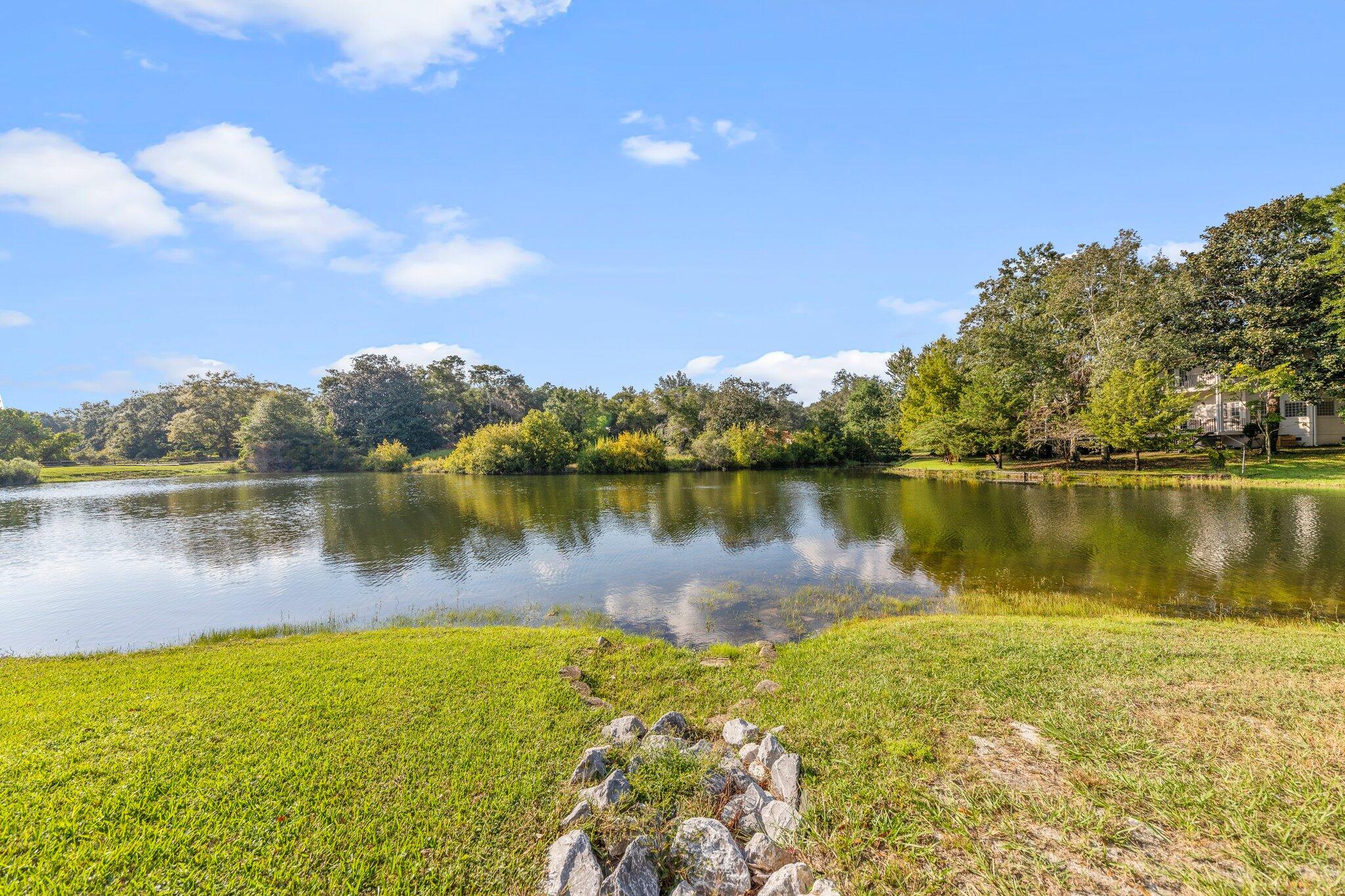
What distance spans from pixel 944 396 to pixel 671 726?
167ft

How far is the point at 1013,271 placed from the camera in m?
49.2

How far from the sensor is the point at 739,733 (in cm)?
554

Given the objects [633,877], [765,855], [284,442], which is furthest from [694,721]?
[284,442]

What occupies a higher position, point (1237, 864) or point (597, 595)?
point (1237, 864)

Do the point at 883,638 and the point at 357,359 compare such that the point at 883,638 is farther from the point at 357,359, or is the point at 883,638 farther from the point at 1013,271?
the point at 357,359

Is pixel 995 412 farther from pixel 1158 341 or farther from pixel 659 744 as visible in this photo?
pixel 659 744

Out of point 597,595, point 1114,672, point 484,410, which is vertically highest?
point 484,410

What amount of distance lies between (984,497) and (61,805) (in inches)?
1378

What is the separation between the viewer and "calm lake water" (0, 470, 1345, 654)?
1259cm

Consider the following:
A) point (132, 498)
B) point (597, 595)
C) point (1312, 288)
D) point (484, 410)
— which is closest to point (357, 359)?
point (484, 410)

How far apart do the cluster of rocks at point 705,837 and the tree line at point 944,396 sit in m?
40.4

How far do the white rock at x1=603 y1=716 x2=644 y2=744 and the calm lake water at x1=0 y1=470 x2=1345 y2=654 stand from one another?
5.14 meters

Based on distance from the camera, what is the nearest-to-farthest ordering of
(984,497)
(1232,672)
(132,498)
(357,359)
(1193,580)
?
(1232,672)
(1193,580)
(984,497)
(132,498)
(357,359)

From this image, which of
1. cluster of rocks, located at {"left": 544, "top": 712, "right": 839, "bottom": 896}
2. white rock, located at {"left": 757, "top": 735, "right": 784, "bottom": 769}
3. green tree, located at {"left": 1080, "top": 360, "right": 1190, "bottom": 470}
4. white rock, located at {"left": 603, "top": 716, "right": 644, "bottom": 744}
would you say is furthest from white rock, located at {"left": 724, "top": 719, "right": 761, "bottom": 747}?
green tree, located at {"left": 1080, "top": 360, "right": 1190, "bottom": 470}
